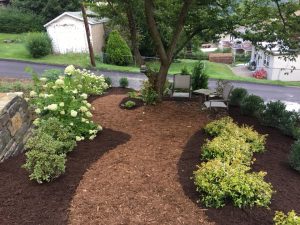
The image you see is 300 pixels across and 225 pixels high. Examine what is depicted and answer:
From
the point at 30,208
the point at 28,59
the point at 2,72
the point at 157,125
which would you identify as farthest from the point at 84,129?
the point at 28,59

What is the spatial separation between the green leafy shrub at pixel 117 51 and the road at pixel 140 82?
3.86 metres

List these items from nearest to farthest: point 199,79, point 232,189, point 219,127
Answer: point 232,189, point 219,127, point 199,79

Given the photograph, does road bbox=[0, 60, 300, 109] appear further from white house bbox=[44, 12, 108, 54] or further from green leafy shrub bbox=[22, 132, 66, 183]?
green leafy shrub bbox=[22, 132, 66, 183]

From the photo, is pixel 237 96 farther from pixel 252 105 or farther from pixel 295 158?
pixel 295 158

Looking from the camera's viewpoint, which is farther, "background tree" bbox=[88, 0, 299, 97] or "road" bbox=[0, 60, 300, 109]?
"road" bbox=[0, 60, 300, 109]

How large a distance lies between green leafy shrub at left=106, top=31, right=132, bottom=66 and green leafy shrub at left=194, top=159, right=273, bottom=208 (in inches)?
773

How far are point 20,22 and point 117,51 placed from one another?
54.0 ft

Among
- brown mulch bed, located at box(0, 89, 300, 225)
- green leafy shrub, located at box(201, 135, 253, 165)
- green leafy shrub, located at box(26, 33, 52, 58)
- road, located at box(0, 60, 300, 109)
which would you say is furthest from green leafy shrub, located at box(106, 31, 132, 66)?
green leafy shrub, located at box(201, 135, 253, 165)

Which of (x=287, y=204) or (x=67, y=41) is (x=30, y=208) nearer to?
(x=287, y=204)

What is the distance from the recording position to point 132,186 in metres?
4.63

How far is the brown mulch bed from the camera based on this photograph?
396 cm

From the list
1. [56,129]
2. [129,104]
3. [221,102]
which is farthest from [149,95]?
[56,129]

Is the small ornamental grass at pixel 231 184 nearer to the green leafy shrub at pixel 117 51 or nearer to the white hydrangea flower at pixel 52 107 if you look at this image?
the white hydrangea flower at pixel 52 107

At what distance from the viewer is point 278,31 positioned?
8.36 m
